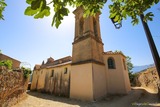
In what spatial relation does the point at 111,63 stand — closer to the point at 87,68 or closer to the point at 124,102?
the point at 87,68

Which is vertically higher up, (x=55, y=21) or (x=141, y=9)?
(x=141, y=9)

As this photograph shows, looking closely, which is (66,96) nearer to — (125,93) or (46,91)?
(46,91)

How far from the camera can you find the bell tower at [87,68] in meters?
11.3

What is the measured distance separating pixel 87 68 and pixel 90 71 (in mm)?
554

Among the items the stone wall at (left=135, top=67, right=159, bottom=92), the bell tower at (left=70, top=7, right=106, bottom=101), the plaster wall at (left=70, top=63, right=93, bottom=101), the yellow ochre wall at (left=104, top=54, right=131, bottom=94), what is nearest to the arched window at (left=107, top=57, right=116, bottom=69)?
the yellow ochre wall at (left=104, top=54, right=131, bottom=94)

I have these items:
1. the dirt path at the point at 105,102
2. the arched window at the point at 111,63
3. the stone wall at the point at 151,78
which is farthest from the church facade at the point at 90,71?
the stone wall at the point at 151,78

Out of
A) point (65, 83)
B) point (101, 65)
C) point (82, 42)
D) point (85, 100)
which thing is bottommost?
point (85, 100)

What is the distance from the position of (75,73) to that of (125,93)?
6.53m

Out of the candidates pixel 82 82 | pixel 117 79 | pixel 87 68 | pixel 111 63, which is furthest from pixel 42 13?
pixel 111 63

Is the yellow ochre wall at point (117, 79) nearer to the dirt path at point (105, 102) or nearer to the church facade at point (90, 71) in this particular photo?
the church facade at point (90, 71)

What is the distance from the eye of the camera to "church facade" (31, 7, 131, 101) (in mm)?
11609

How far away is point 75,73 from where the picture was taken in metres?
13.1

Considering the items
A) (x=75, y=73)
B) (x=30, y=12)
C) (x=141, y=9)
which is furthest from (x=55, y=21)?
(x=75, y=73)

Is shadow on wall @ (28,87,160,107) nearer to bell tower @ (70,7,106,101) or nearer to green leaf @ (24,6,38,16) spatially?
bell tower @ (70,7,106,101)
